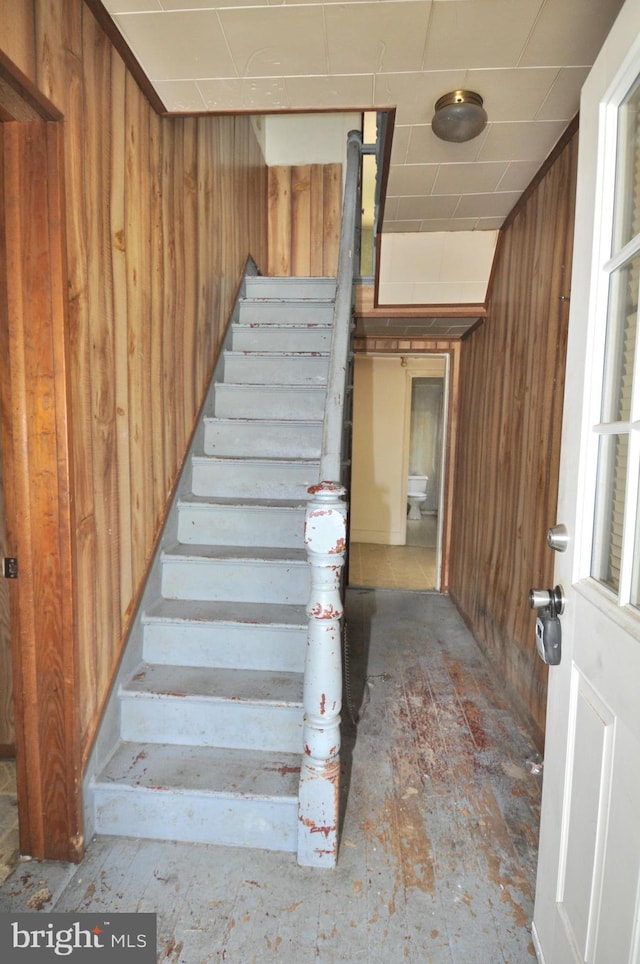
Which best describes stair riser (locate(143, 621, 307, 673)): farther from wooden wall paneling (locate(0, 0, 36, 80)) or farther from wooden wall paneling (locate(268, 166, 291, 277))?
wooden wall paneling (locate(268, 166, 291, 277))

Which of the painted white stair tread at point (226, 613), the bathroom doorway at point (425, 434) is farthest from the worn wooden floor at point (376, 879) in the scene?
the bathroom doorway at point (425, 434)

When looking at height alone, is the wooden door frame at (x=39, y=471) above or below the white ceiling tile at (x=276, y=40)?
below

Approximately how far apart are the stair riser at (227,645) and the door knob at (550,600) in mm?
910

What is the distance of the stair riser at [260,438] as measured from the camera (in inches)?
97.3

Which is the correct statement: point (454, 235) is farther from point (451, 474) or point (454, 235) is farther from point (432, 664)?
point (432, 664)

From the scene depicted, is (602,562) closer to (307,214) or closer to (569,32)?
(569,32)

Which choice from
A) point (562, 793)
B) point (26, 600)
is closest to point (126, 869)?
point (26, 600)

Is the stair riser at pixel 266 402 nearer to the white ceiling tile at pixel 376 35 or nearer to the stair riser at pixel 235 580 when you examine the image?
the stair riser at pixel 235 580

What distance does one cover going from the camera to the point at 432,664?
2672 mm

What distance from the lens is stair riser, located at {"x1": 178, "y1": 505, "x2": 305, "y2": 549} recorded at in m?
2.16

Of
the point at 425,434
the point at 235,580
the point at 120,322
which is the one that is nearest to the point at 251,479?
the point at 235,580

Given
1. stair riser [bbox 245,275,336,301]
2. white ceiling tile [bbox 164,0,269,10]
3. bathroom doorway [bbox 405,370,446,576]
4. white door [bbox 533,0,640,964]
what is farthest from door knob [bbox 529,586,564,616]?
bathroom doorway [bbox 405,370,446,576]

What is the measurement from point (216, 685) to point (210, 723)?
118mm

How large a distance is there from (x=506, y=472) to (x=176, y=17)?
2077mm
